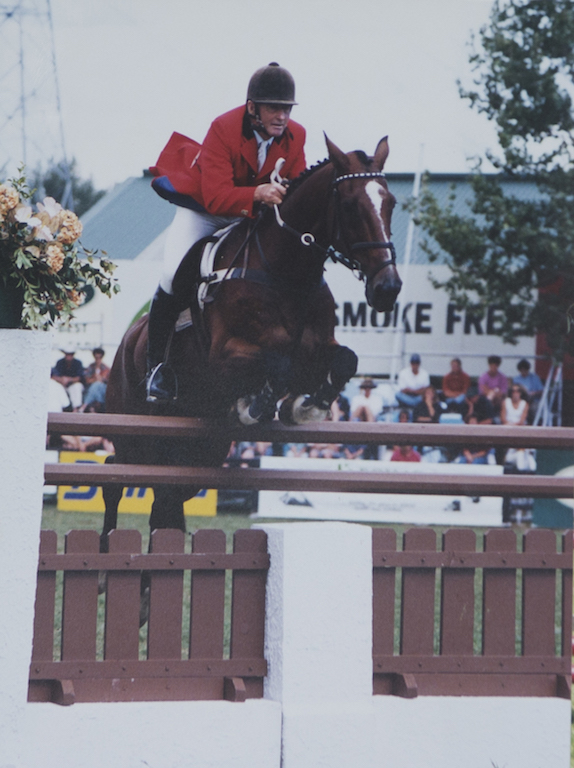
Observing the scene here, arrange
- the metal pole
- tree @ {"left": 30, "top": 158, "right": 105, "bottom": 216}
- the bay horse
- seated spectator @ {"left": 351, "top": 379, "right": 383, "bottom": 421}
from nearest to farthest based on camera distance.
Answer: the bay horse → tree @ {"left": 30, "top": 158, "right": 105, "bottom": 216} → seated spectator @ {"left": 351, "top": 379, "right": 383, "bottom": 421} → the metal pole

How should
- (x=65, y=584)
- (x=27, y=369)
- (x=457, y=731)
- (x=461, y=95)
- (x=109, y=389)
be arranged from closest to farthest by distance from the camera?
1. (x=27, y=369)
2. (x=65, y=584)
3. (x=457, y=731)
4. (x=109, y=389)
5. (x=461, y=95)

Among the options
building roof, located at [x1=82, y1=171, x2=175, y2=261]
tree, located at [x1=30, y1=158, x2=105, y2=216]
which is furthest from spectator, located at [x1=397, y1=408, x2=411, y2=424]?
tree, located at [x1=30, y1=158, x2=105, y2=216]

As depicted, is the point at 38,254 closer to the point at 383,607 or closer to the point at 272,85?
the point at 272,85

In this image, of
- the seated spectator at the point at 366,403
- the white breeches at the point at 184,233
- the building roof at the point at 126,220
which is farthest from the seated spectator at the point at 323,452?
the white breeches at the point at 184,233

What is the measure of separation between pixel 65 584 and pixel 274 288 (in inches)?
52.1

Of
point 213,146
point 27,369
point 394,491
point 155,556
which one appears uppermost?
point 213,146

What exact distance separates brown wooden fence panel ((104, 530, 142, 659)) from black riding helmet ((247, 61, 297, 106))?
5.40 feet

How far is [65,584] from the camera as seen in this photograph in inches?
111

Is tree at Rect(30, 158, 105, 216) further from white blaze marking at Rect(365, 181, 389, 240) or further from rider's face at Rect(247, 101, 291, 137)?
white blaze marking at Rect(365, 181, 389, 240)

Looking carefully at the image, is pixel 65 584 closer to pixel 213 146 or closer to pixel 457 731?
pixel 457 731

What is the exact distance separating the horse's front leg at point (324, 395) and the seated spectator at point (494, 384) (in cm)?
644

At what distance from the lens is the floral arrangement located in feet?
8.88

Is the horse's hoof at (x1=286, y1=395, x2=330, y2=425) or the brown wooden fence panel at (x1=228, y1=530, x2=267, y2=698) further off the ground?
the horse's hoof at (x1=286, y1=395, x2=330, y2=425)

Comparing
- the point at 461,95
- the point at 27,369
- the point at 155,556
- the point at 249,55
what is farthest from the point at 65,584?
the point at 461,95
